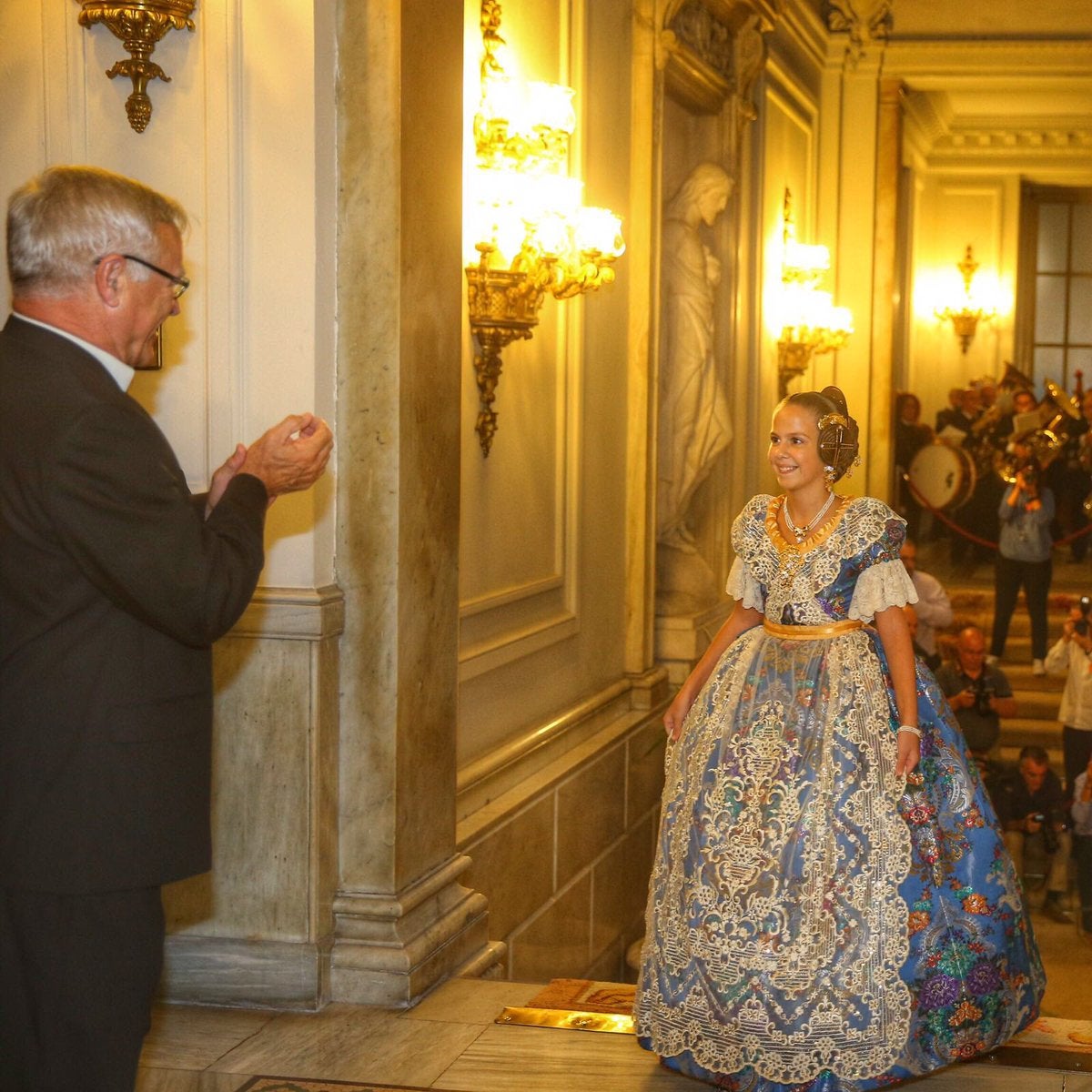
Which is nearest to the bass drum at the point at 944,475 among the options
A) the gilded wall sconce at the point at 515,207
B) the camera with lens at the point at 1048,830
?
the camera with lens at the point at 1048,830

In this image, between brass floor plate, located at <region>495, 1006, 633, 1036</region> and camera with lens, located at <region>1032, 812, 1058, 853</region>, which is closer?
brass floor plate, located at <region>495, 1006, 633, 1036</region>

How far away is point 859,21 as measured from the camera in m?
11.3

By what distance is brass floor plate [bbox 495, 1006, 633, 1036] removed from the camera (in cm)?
364

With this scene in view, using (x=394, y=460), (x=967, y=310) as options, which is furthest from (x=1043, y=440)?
(x=394, y=460)

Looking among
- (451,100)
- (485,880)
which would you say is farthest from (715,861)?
(451,100)

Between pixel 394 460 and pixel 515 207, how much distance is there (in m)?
1.25

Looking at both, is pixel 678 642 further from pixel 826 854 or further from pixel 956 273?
pixel 956 273

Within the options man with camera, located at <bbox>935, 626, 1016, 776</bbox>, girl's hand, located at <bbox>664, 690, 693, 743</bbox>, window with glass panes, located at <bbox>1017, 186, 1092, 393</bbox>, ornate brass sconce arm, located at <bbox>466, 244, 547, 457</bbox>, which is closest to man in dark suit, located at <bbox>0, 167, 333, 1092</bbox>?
girl's hand, located at <bbox>664, 690, 693, 743</bbox>

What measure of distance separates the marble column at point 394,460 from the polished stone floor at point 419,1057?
0.15 m

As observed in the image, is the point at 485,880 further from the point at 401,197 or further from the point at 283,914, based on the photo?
the point at 401,197

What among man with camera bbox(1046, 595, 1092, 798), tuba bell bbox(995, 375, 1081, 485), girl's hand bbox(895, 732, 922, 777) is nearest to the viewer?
girl's hand bbox(895, 732, 922, 777)

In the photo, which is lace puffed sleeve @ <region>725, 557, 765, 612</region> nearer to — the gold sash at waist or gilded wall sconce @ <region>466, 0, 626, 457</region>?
the gold sash at waist

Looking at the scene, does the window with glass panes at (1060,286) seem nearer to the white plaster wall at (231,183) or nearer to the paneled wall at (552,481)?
the paneled wall at (552,481)

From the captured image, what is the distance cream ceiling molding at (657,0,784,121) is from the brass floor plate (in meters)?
4.23
